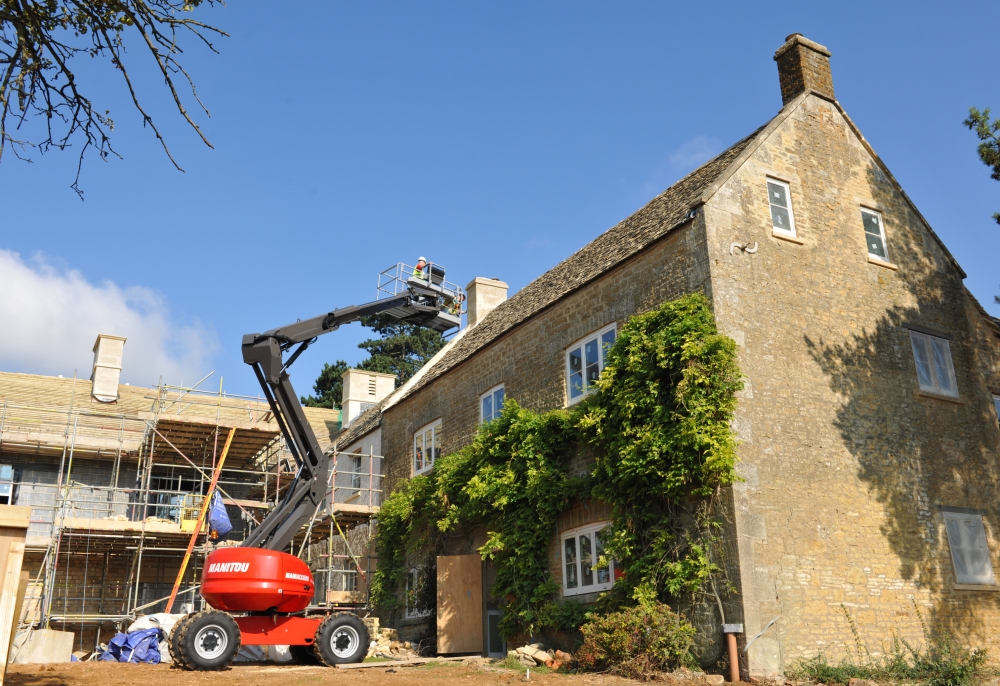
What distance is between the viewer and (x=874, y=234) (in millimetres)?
16734

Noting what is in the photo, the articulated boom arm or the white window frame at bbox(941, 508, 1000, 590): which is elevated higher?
the articulated boom arm

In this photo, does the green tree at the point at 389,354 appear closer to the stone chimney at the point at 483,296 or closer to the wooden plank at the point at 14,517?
the stone chimney at the point at 483,296

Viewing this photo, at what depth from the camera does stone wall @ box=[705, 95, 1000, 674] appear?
12.8 metres

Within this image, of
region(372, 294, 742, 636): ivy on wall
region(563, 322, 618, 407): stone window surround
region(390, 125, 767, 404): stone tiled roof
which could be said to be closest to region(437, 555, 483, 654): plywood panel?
region(372, 294, 742, 636): ivy on wall

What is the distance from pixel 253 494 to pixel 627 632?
16.6 m

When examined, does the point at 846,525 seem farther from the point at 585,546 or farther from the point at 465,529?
the point at 465,529

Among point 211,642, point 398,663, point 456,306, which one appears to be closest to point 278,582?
point 211,642

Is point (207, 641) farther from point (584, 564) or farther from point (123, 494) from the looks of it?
point (123, 494)

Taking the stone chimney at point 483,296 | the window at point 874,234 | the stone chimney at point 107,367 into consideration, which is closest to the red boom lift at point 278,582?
the stone chimney at point 483,296

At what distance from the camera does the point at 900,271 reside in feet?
54.5

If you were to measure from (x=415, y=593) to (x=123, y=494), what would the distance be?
31.8 feet

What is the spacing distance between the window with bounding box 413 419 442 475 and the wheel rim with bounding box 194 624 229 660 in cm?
852

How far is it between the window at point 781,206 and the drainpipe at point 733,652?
6.98 m

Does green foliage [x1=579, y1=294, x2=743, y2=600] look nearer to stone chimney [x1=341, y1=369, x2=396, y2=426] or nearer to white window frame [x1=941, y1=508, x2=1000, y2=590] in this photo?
white window frame [x1=941, y1=508, x2=1000, y2=590]
